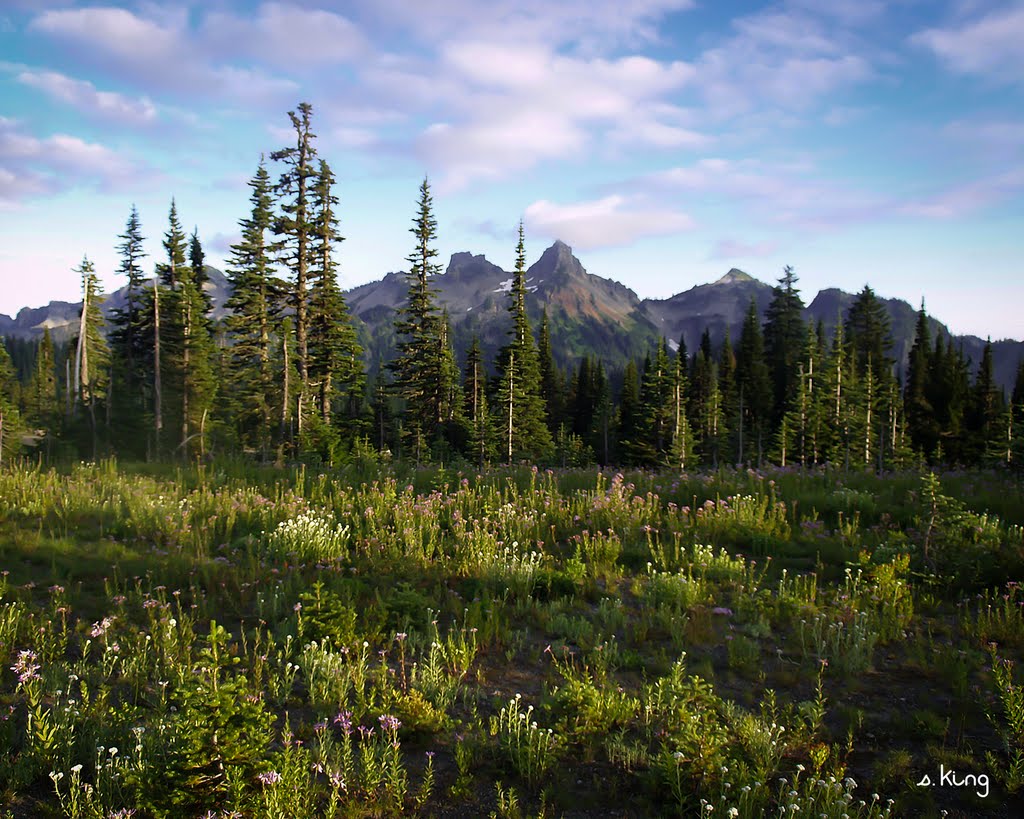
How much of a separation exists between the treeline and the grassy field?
9.97 m

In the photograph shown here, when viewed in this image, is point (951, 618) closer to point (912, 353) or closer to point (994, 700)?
point (994, 700)

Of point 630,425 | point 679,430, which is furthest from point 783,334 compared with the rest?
point 679,430

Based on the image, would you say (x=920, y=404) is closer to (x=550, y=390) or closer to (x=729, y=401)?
(x=729, y=401)

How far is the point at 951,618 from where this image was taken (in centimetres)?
595

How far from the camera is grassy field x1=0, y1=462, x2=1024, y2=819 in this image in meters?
3.45

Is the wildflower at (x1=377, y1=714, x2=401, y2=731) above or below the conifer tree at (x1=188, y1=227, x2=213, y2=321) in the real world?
below

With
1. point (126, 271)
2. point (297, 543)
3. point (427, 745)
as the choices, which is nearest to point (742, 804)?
point (427, 745)

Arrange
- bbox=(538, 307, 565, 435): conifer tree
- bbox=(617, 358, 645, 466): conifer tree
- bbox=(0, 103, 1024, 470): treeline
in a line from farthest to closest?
bbox=(538, 307, 565, 435): conifer tree → bbox=(617, 358, 645, 466): conifer tree → bbox=(0, 103, 1024, 470): treeline

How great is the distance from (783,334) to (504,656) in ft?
255

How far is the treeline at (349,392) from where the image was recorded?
108ft

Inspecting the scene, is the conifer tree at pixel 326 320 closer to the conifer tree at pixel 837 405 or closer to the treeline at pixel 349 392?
the treeline at pixel 349 392

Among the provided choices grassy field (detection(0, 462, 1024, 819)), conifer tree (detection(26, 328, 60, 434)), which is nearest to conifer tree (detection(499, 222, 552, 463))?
grassy field (detection(0, 462, 1024, 819))

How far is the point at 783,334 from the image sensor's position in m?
74.5

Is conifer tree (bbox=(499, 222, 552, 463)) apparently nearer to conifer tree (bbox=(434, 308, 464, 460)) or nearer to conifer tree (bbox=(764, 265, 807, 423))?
conifer tree (bbox=(434, 308, 464, 460))
